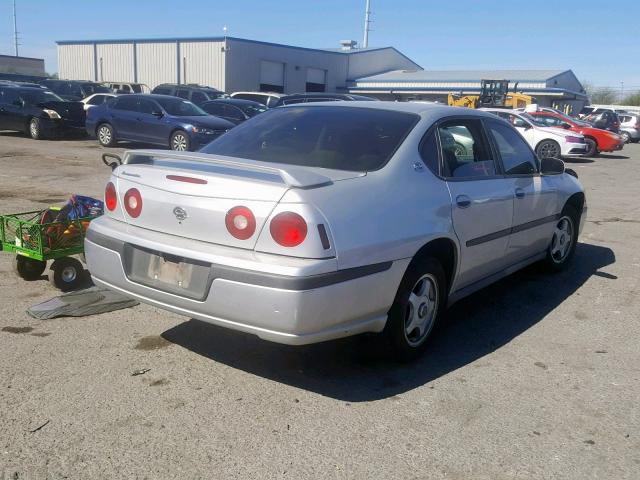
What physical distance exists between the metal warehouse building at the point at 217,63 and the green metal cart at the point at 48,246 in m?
36.3

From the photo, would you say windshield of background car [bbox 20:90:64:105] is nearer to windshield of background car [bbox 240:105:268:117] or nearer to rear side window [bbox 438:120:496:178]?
windshield of background car [bbox 240:105:268:117]

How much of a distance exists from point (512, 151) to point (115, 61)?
1809 inches

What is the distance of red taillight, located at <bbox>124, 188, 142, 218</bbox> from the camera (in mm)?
3678

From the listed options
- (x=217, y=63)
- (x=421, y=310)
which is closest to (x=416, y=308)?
(x=421, y=310)

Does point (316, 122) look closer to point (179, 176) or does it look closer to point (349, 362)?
point (179, 176)

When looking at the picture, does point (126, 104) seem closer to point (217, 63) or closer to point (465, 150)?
point (465, 150)

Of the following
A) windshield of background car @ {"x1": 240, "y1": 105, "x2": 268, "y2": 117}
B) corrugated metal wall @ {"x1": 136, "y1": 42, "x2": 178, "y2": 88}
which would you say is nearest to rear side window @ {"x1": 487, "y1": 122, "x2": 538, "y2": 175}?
windshield of background car @ {"x1": 240, "y1": 105, "x2": 268, "y2": 117}

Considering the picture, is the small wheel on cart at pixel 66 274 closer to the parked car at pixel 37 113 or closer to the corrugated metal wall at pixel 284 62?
the parked car at pixel 37 113

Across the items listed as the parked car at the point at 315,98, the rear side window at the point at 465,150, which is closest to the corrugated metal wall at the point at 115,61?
the parked car at the point at 315,98

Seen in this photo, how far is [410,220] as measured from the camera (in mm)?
3637

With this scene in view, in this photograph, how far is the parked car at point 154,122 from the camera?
625 inches

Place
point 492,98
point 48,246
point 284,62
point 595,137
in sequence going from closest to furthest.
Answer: point 48,246, point 595,137, point 492,98, point 284,62

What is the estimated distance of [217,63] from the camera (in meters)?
40.3

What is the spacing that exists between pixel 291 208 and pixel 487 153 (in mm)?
2152
